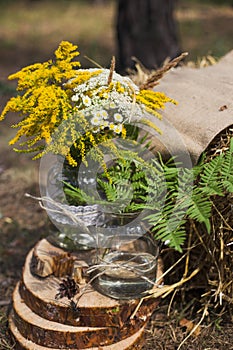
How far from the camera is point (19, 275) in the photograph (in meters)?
2.91

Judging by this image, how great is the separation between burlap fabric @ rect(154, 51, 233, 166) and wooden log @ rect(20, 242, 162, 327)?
0.67 m

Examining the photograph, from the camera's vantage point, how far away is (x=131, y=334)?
2.23 m

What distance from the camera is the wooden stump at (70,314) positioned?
7.01 feet

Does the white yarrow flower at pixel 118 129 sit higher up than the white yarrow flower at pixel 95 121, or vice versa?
the white yarrow flower at pixel 95 121

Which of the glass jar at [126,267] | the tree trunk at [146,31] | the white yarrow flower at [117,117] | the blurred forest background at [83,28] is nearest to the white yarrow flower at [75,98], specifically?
the white yarrow flower at [117,117]

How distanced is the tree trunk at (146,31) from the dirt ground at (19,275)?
1520 mm

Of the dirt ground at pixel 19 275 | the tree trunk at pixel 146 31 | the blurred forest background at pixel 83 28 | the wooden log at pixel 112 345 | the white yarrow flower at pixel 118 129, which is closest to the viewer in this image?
the white yarrow flower at pixel 118 129

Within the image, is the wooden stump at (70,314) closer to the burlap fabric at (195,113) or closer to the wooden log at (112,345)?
the wooden log at (112,345)

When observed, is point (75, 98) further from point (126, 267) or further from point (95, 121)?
point (126, 267)

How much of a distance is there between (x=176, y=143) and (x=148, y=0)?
320 cm

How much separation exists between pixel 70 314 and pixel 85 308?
0.24ft

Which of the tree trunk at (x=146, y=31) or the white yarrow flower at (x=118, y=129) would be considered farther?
the tree trunk at (x=146, y=31)

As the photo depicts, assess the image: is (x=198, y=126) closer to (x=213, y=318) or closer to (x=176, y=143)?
(x=176, y=143)

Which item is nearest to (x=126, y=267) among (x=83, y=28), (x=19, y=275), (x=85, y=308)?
(x=85, y=308)
